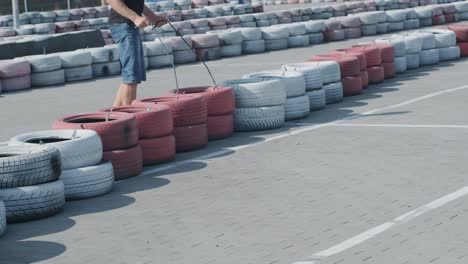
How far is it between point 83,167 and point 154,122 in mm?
1124

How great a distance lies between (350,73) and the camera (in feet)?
→ 39.1

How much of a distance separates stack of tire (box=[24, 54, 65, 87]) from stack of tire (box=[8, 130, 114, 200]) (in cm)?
810

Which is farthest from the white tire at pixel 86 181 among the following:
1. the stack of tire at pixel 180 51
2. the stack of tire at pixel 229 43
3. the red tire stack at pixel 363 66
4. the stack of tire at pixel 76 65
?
the stack of tire at pixel 229 43

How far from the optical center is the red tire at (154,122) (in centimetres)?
798

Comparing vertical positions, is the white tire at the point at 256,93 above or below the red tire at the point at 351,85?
above

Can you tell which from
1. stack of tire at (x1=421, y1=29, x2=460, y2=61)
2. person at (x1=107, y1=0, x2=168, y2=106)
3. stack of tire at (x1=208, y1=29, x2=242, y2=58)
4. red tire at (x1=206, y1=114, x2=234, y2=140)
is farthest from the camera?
stack of tire at (x1=208, y1=29, x2=242, y2=58)

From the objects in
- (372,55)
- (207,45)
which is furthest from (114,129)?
(207,45)

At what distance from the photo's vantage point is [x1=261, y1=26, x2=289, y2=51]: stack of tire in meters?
20.1

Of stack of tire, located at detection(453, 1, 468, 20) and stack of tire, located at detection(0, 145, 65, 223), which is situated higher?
stack of tire, located at detection(0, 145, 65, 223)

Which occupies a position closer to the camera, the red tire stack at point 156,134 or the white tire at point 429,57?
the red tire stack at point 156,134

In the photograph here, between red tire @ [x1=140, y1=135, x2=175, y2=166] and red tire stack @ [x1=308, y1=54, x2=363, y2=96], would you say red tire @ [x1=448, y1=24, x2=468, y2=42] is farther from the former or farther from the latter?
red tire @ [x1=140, y1=135, x2=175, y2=166]

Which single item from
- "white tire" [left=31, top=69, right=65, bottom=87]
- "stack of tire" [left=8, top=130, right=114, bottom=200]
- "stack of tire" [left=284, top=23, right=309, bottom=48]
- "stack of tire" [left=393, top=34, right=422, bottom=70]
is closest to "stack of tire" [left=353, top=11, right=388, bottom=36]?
"stack of tire" [left=284, top=23, right=309, bottom=48]

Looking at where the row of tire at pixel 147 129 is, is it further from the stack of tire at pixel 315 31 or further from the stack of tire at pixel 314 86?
the stack of tire at pixel 315 31

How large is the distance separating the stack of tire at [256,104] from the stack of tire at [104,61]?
6.92 metres
